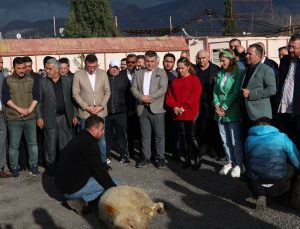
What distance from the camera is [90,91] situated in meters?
7.84

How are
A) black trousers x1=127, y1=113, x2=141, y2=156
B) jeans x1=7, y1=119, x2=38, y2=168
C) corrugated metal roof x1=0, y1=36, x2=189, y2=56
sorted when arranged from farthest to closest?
1. corrugated metal roof x1=0, y1=36, x2=189, y2=56
2. black trousers x1=127, y1=113, x2=141, y2=156
3. jeans x1=7, y1=119, x2=38, y2=168

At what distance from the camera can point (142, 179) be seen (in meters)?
7.37

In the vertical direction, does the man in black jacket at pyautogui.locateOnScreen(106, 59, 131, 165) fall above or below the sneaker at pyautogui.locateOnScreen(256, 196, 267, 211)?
above

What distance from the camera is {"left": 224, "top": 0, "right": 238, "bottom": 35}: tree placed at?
47.3m

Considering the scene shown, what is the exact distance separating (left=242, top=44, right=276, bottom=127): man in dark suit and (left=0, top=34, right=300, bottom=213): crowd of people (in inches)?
0.6

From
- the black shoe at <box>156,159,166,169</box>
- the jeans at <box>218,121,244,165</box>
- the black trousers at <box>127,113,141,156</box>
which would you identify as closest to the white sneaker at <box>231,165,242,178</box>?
the jeans at <box>218,121,244,165</box>

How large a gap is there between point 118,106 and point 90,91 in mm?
694

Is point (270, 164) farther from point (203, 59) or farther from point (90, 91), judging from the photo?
point (90, 91)

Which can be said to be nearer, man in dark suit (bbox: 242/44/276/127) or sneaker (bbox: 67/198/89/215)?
sneaker (bbox: 67/198/89/215)

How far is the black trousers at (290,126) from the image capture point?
678cm

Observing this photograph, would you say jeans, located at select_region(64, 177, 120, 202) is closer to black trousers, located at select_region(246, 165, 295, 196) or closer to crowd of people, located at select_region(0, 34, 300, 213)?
crowd of people, located at select_region(0, 34, 300, 213)

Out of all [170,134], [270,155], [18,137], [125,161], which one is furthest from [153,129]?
[270,155]

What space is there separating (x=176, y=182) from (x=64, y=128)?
2.30 metres

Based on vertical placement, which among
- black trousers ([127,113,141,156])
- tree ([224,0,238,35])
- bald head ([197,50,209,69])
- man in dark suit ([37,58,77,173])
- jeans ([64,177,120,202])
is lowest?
jeans ([64,177,120,202])
